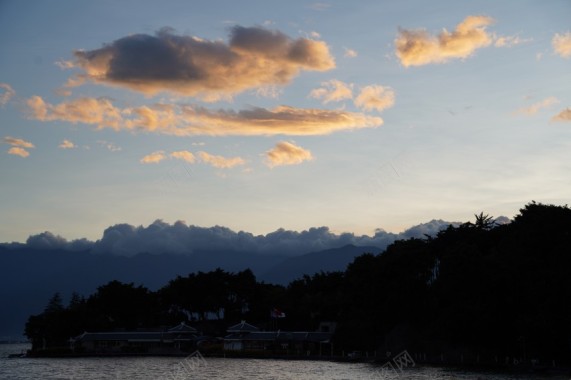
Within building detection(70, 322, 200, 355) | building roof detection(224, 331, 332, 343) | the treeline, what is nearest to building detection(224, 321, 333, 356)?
building roof detection(224, 331, 332, 343)

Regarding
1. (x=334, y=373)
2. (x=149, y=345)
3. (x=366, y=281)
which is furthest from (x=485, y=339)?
(x=149, y=345)

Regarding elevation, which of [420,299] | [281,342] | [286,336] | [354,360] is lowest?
[354,360]

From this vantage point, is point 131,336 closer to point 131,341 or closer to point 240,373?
point 131,341

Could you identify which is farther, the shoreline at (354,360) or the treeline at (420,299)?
the treeline at (420,299)

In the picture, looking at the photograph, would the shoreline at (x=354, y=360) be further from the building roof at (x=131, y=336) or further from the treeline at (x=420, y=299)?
the building roof at (x=131, y=336)

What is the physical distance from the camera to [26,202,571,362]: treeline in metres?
66.9

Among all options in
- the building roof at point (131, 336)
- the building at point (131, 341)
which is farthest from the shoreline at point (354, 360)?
the building roof at point (131, 336)

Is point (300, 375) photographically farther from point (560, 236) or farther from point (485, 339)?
point (560, 236)

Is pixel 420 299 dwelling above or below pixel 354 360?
above

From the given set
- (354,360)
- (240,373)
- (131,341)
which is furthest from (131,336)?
(240,373)

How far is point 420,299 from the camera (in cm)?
8994

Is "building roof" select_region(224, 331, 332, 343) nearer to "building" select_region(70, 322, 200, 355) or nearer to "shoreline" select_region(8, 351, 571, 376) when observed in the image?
"shoreline" select_region(8, 351, 571, 376)

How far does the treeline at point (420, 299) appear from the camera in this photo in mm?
66938

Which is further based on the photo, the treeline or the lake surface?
the treeline
